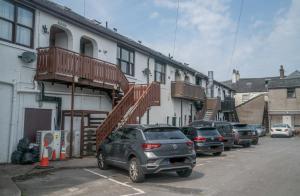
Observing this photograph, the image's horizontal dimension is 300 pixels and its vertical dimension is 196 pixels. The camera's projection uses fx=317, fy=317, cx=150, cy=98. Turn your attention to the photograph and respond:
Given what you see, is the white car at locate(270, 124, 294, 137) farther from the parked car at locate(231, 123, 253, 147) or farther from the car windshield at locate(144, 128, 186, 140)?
the car windshield at locate(144, 128, 186, 140)

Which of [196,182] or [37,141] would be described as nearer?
[196,182]

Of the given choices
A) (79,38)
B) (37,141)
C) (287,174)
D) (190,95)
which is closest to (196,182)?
(287,174)

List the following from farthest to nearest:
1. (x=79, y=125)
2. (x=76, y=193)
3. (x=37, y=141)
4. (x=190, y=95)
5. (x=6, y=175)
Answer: (x=190, y=95)
(x=79, y=125)
(x=37, y=141)
(x=6, y=175)
(x=76, y=193)

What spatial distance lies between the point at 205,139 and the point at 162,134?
246 inches

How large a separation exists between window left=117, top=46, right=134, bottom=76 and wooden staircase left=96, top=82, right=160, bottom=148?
7.63 ft

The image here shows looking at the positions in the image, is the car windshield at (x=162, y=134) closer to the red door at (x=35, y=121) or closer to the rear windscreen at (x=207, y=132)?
the rear windscreen at (x=207, y=132)

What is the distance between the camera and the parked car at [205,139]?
15609 mm

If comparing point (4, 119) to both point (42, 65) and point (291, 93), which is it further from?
point (291, 93)

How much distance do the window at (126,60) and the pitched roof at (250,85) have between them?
43.8 metres

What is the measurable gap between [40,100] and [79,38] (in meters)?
4.27

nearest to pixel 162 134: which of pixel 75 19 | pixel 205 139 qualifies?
pixel 205 139

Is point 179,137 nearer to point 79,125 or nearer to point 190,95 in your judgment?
point 79,125

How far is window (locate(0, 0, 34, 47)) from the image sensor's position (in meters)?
13.1

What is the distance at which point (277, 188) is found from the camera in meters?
8.30
